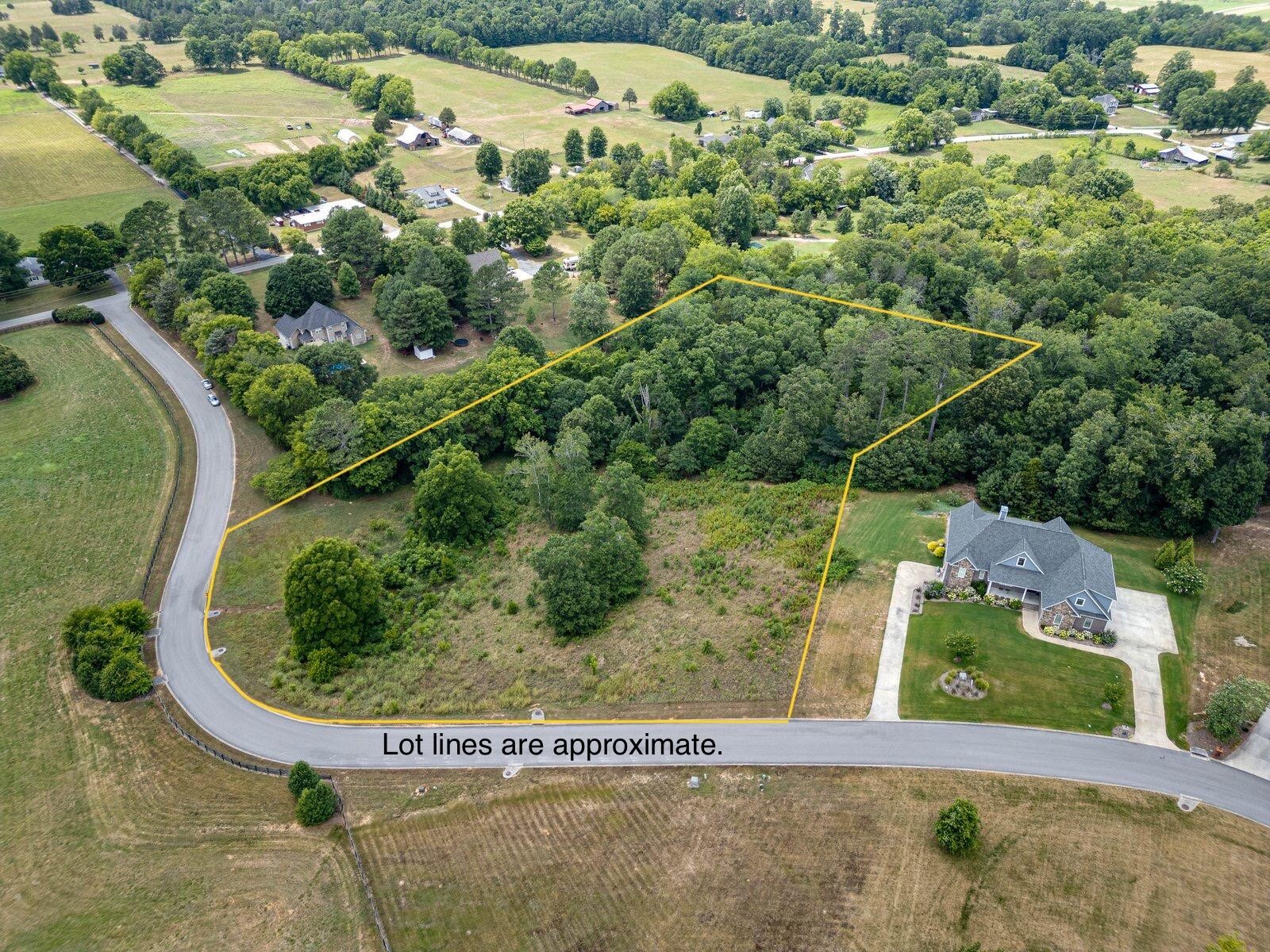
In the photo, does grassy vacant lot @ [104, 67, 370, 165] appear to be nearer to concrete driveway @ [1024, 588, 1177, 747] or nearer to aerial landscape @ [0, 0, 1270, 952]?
aerial landscape @ [0, 0, 1270, 952]

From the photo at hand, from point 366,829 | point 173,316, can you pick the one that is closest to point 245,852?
point 366,829

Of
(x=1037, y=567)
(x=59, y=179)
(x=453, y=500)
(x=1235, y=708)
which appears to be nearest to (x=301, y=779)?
(x=453, y=500)

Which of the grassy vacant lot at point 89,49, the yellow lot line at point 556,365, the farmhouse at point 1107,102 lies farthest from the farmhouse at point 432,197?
the farmhouse at point 1107,102

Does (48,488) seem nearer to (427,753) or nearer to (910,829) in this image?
(427,753)

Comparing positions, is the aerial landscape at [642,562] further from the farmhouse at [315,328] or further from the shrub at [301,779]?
the farmhouse at [315,328]

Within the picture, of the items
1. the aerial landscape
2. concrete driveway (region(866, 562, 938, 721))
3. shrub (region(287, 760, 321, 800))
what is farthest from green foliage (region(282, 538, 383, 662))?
concrete driveway (region(866, 562, 938, 721))
